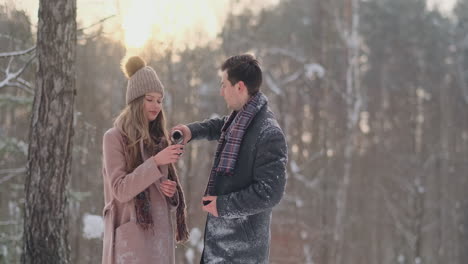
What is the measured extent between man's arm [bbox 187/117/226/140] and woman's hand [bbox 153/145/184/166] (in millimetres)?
526

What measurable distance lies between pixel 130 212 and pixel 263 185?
871 mm

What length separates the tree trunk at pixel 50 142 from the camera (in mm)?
5148

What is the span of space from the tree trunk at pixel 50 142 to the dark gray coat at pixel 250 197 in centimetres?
230

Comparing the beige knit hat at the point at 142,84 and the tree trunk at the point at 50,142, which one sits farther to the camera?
the tree trunk at the point at 50,142

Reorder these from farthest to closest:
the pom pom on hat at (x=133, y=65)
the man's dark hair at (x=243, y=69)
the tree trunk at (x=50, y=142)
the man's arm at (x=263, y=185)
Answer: the tree trunk at (x=50, y=142), the pom pom on hat at (x=133, y=65), the man's dark hair at (x=243, y=69), the man's arm at (x=263, y=185)

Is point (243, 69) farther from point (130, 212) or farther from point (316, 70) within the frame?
point (316, 70)

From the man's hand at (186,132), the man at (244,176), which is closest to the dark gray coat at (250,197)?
the man at (244,176)

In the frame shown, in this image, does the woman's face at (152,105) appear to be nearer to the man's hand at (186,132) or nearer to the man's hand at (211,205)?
the man's hand at (186,132)

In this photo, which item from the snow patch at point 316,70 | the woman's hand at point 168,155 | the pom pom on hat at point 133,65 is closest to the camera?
the woman's hand at point 168,155

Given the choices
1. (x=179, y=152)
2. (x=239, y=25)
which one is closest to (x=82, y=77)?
(x=239, y=25)

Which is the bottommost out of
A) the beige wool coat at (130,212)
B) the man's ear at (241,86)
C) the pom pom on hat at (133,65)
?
the beige wool coat at (130,212)

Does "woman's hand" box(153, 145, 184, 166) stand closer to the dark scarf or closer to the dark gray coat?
the dark scarf

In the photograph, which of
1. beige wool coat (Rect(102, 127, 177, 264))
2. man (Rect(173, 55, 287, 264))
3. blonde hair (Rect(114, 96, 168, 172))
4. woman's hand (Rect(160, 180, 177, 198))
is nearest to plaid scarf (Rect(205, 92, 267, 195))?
man (Rect(173, 55, 287, 264))

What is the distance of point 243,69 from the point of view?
11.2ft
